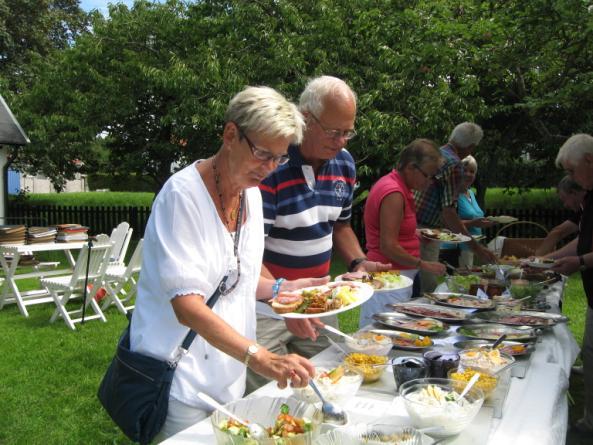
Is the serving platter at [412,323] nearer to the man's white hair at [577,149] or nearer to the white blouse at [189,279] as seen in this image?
the white blouse at [189,279]

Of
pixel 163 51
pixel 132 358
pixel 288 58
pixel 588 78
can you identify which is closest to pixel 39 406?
pixel 132 358

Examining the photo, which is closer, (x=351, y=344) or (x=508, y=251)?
(x=351, y=344)

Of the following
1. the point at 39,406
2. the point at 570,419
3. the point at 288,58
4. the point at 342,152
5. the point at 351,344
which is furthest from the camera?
the point at 288,58

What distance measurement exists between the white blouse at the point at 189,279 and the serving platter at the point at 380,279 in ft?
2.53

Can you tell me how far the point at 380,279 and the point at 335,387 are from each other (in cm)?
107

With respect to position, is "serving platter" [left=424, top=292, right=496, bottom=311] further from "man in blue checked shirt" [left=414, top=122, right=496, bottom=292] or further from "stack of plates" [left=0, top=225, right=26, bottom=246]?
"stack of plates" [left=0, top=225, right=26, bottom=246]

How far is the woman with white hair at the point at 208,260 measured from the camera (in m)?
1.58

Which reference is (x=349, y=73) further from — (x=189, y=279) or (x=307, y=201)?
(x=189, y=279)

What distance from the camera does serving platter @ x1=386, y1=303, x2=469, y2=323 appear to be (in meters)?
2.74

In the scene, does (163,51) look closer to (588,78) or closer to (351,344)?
(588,78)

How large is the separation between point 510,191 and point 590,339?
32.7 feet

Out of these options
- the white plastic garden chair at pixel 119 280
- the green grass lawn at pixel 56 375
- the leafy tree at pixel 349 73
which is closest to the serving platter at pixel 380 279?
the green grass lawn at pixel 56 375

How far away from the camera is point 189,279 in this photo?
158cm

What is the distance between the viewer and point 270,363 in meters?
1.47
